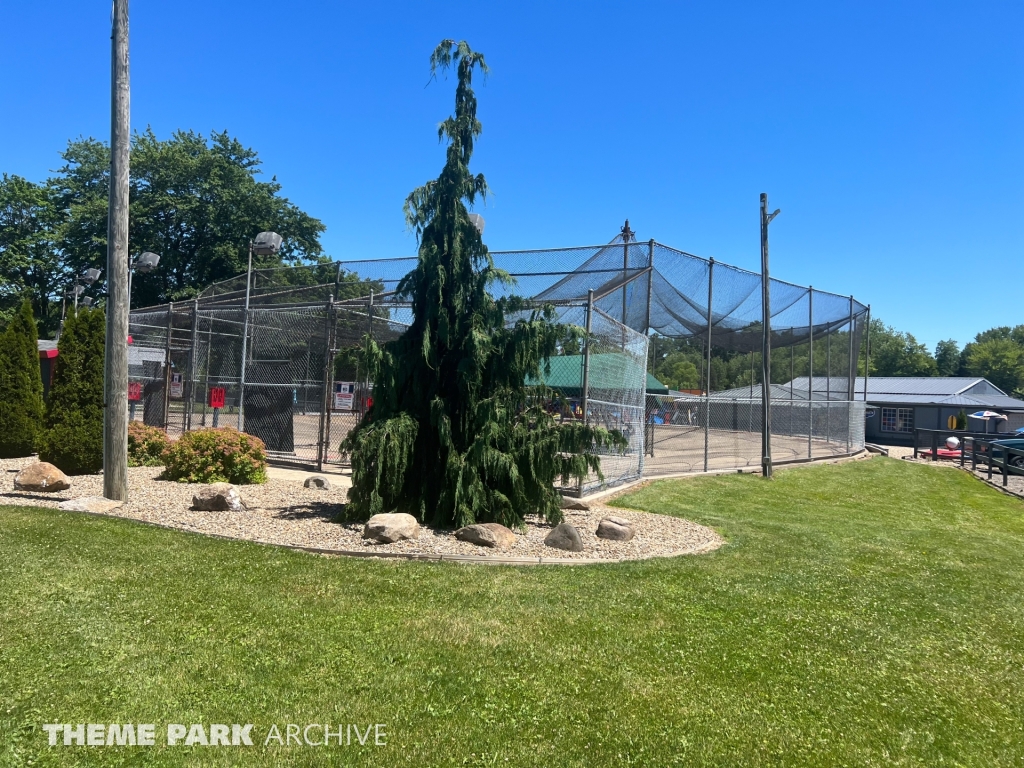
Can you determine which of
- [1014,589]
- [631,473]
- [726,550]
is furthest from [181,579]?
[631,473]

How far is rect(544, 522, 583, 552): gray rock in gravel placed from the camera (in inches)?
257

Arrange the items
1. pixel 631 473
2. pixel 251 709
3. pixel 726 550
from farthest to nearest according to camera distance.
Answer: pixel 631 473, pixel 726 550, pixel 251 709

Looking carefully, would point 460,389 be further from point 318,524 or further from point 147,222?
point 147,222

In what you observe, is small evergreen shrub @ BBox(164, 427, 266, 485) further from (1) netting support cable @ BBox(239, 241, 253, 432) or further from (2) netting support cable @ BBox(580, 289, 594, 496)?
(2) netting support cable @ BBox(580, 289, 594, 496)

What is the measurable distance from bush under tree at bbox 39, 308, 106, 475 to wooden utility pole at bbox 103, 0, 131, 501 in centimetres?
268

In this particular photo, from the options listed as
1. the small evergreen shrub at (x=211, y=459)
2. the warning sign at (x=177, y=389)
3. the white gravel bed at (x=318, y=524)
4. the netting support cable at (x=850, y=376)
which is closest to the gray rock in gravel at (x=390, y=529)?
the white gravel bed at (x=318, y=524)

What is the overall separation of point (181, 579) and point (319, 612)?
1280 millimetres

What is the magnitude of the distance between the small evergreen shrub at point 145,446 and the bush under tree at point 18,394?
1658 millimetres

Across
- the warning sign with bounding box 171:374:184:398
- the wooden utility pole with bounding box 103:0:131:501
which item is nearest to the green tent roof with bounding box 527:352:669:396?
the wooden utility pole with bounding box 103:0:131:501

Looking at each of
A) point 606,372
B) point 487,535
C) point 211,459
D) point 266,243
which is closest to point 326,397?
point 211,459

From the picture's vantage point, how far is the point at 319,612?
14.3 feet

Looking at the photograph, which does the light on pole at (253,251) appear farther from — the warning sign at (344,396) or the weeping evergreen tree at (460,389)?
the weeping evergreen tree at (460,389)

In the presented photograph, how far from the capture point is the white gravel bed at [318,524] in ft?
20.9

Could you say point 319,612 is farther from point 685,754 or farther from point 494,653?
point 685,754
